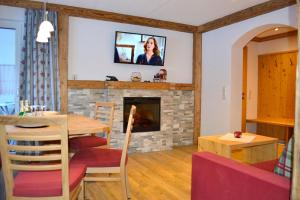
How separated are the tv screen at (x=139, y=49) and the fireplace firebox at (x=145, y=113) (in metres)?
0.70

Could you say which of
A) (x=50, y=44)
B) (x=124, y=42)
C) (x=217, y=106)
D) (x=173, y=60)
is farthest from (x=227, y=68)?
(x=50, y=44)

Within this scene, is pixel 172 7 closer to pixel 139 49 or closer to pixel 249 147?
pixel 139 49

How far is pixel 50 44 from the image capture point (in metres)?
3.84

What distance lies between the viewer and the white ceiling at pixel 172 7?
378cm

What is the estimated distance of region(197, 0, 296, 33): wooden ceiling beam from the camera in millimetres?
3498

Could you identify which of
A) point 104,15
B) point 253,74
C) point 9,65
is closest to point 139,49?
point 104,15

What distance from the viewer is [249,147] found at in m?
2.82

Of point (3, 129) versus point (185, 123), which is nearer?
point (3, 129)

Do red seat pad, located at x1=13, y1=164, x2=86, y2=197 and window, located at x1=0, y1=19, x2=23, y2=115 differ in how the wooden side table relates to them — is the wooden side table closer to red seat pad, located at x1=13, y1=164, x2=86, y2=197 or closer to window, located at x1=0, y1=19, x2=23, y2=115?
red seat pad, located at x1=13, y1=164, x2=86, y2=197

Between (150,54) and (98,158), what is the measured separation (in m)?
2.84

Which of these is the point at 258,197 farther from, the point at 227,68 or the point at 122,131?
the point at 227,68

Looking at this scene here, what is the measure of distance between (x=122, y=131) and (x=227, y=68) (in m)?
2.21

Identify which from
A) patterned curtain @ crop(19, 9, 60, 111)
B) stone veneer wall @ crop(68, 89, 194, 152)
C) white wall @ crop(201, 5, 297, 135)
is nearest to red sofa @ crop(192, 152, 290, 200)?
stone veneer wall @ crop(68, 89, 194, 152)

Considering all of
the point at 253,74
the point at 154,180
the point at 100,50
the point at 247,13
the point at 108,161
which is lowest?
the point at 154,180
